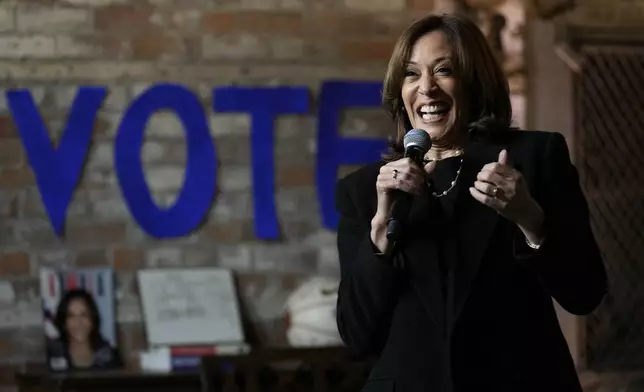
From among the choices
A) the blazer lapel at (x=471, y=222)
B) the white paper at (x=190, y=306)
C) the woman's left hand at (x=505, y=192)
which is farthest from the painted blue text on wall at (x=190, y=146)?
the woman's left hand at (x=505, y=192)

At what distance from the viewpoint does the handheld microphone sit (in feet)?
4.27

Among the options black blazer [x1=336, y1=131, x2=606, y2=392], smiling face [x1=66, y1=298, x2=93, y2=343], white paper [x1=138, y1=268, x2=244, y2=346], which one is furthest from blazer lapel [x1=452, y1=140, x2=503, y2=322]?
smiling face [x1=66, y1=298, x2=93, y2=343]

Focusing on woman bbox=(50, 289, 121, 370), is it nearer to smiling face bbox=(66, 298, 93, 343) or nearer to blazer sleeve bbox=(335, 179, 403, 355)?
smiling face bbox=(66, 298, 93, 343)

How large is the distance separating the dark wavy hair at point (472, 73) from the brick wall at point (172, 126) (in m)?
1.83

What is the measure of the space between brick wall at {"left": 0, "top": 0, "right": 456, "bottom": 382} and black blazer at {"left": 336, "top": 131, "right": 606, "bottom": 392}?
186 cm

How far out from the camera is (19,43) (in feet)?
10.3

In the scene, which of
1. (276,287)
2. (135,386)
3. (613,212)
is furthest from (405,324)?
(613,212)

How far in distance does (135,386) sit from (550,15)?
1674 millimetres

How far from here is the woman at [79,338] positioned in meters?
3.04

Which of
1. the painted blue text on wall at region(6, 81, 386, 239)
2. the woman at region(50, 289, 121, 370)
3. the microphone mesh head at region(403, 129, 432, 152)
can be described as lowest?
the woman at region(50, 289, 121, 370)

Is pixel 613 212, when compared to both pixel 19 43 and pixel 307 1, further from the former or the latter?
pixel 19 43

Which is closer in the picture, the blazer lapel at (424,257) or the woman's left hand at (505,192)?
the woman's left hand at (505,192)

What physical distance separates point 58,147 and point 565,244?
2.16 metres

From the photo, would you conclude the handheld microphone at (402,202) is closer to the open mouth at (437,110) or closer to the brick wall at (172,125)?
the open mouth at (437,110)
